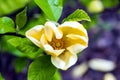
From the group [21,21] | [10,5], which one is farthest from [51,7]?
[10,5]

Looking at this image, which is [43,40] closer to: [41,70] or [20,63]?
[41,70]

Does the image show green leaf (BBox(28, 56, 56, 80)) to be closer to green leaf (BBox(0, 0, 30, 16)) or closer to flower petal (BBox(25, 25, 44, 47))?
flower petal (BBox(25, 25, 44, 47))

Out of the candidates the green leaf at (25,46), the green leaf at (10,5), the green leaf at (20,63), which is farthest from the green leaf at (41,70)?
the green leaf at (20,63)

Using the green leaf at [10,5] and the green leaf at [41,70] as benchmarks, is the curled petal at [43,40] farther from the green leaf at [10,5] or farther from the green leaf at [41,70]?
the green leaf at [10,5]

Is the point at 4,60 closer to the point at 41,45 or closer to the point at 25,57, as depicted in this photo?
the point at 25,57

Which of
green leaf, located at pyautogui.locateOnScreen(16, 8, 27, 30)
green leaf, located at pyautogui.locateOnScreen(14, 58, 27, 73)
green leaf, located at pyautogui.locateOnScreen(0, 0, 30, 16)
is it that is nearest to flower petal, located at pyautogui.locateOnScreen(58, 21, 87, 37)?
green leaf, located at pyautogui.locateOnScreen(16, 8, 27, 30)

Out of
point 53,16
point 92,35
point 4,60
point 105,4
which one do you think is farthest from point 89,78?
point 53,16
